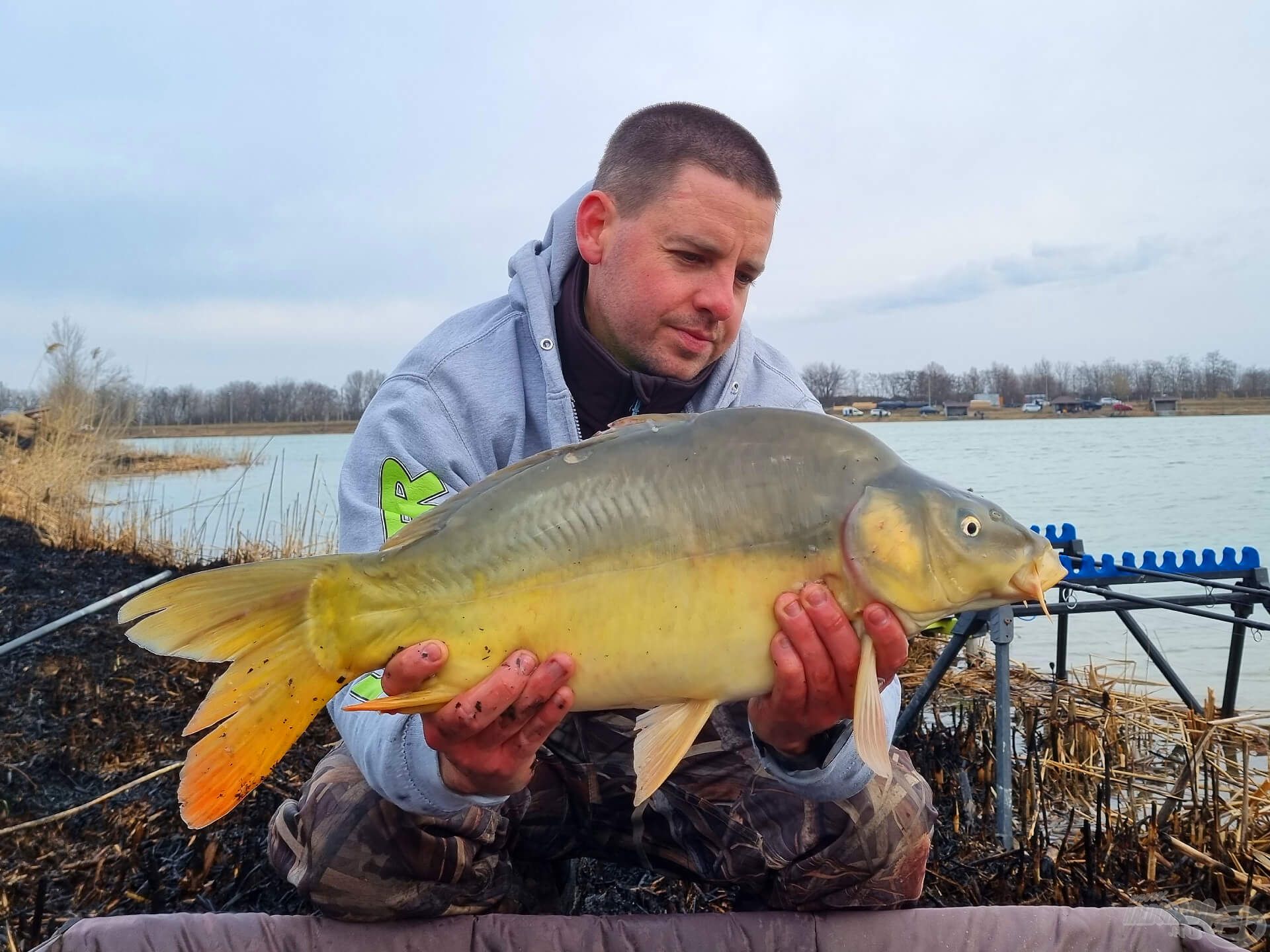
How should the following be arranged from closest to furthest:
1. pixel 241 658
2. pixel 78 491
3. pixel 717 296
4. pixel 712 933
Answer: pixel 241 658
pixel 712 933
pixel 717 296
pixel 78 491

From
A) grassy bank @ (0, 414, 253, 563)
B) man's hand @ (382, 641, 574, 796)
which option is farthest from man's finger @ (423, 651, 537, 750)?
grassy bank @ (0, 414, 253, 563)

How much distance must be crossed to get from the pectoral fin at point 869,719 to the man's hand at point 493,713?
36cm

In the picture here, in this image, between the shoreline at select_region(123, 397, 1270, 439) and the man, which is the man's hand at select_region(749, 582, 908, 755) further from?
the shoreline at select_region(123, 397, 1270, 439)

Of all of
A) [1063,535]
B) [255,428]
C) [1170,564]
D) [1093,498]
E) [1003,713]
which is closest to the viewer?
[1003,713]

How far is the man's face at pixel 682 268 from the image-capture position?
5.60 feet

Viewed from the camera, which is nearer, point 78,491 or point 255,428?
point 78,491

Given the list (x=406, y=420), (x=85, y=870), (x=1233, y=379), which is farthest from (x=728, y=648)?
(x=1233, y=379)

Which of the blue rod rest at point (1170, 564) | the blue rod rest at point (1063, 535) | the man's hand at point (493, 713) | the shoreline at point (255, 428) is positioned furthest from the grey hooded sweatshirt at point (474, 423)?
the shoreline at point (255, 428)

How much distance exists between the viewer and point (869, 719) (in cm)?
121

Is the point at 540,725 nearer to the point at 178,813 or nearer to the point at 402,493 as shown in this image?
the point at 402,493

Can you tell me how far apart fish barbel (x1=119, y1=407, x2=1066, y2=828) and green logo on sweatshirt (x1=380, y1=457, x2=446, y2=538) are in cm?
35

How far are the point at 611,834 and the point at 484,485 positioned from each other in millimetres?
824

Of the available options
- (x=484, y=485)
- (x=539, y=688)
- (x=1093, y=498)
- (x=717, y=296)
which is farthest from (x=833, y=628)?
(x=1093, y=498)

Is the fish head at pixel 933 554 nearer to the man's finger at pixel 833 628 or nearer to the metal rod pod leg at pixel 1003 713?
the man's finger at pixel 833 628
